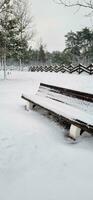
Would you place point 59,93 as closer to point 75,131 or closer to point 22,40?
point 75,131

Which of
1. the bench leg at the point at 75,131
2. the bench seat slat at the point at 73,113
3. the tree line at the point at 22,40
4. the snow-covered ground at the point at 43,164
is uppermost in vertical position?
the tree line at the point at 22,40

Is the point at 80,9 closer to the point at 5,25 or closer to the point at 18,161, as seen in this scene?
the point at 18,161

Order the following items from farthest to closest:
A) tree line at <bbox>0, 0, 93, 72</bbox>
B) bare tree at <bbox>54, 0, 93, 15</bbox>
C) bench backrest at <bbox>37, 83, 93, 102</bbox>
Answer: tree line at <bbox>0, 0, 93, 72</bbox> → bare tree at <bbox>54, 0, 93, 15</bbox> → bench backrest at <bbox>37, 83, 93, 102</bbox>

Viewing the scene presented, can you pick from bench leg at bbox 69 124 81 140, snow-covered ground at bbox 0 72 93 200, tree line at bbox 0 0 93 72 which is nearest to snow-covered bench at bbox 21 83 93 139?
bench leg at bbox 69 124 81 140

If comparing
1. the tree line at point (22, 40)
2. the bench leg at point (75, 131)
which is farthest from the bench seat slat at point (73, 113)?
the tree line at point (22, 40)

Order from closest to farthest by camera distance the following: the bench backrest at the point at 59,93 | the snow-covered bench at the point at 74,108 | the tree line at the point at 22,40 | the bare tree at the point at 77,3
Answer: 1. the snow-covered bench at the point at 74,108
2. the bench backrest at the point at 59,93
3. the bare tree at the point at 77,3
4. the tree line at the point at 22,40

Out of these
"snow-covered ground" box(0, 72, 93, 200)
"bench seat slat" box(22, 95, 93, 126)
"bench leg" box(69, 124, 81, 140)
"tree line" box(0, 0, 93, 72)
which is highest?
"tree line" box(0, 0, 93, 72)

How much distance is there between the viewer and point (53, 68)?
25484 millimetres

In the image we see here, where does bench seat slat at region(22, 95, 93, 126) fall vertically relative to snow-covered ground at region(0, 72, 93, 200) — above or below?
above

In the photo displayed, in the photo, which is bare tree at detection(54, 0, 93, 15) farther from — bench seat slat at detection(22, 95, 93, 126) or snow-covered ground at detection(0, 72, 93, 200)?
snow-covered ground at detection(0, 72, 93, 200)

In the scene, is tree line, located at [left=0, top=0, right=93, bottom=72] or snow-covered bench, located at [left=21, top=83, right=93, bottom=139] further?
tree line, located at [left=0, top=0, right=93, bottom=72]

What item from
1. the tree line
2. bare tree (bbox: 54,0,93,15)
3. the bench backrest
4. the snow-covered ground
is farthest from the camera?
the tree line

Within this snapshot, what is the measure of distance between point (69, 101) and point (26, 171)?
2.49 metres

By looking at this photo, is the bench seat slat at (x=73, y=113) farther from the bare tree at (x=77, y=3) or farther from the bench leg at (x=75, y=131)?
the bare tree at (x=77, y=3)
